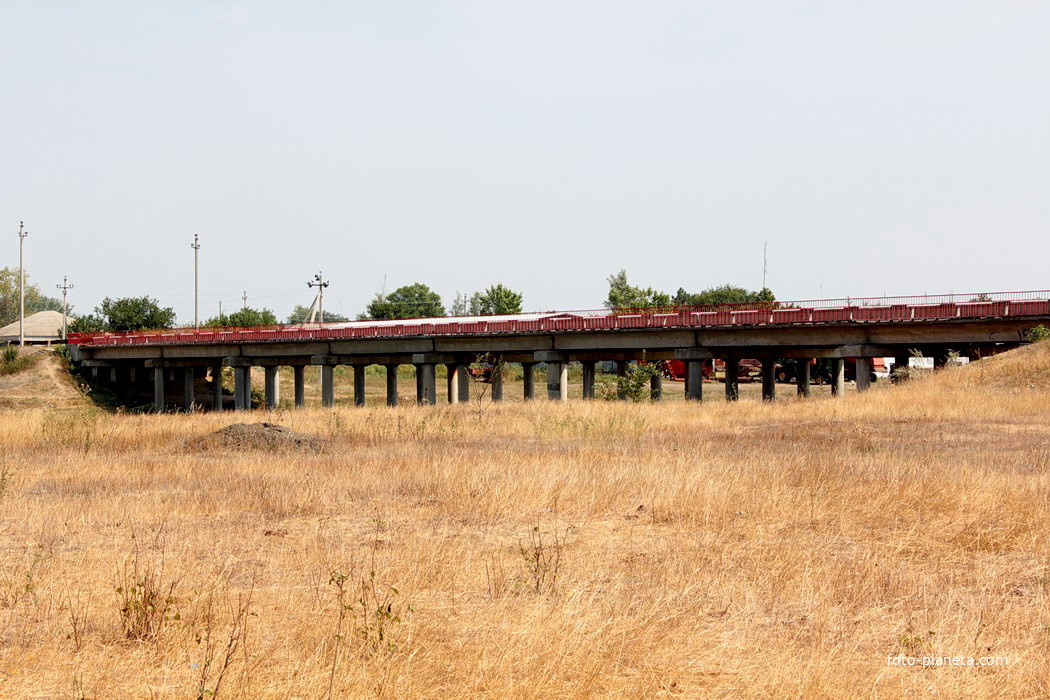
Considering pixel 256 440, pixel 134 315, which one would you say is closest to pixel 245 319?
pixel 134 315

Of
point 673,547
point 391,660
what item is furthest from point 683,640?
point 673,547

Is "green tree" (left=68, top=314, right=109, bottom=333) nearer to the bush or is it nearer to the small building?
the small building

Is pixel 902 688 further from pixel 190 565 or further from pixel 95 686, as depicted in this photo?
pixel 190 565

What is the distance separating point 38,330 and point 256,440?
101 m

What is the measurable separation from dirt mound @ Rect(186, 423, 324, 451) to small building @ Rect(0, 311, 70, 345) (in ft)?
294

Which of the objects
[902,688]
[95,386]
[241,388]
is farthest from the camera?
[95,386]

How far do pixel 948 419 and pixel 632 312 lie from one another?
96.1 feet

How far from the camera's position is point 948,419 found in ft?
79.8

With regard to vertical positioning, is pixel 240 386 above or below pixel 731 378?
below

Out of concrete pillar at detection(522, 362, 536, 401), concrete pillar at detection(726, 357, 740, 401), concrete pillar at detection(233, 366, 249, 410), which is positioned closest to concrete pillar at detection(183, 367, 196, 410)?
concrete pillar at detection(233, 366, 249, 410)

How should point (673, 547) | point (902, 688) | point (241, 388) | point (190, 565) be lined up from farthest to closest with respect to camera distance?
point (241, 388) < point (673, 547) < point (190, 565) < point (902, 688)

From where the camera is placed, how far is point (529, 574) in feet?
25.7

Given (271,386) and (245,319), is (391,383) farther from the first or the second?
(245,319)

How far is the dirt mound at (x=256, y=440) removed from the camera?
61.2ft
